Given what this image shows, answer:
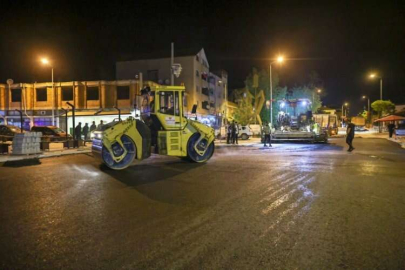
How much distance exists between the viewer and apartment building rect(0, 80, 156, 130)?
39.5 m

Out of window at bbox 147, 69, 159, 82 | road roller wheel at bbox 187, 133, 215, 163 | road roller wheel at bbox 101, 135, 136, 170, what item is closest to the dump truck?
window at bbox 147, 69, 159, 82

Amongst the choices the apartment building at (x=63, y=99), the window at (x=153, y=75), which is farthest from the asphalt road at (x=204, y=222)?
the window at (x=153, y=75)

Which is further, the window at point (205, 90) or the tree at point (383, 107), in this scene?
the tree at point (383, 107)

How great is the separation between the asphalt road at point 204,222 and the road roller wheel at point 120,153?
1476 millimetres

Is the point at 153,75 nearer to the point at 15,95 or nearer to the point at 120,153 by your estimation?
the point at 15,95

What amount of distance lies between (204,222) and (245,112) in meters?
40.9

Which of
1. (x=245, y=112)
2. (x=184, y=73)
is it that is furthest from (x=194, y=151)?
(x=184, y=73)

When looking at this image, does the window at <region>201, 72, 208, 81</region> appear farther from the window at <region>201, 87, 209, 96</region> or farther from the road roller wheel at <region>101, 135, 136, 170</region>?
the road roller wheel at <region>101, 135, 136, 170</region>

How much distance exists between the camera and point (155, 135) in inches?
524

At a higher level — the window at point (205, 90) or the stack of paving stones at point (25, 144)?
the window at point (205, 90)

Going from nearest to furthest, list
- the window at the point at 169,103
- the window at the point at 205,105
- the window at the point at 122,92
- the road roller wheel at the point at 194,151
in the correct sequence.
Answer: the window at the point at 169,103
the road roller wheel at the point at 194,151
the window at the point at 122,92
the window at the point at 205,105

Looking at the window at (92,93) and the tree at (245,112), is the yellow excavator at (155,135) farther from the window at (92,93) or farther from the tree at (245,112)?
the tree at (245,112)

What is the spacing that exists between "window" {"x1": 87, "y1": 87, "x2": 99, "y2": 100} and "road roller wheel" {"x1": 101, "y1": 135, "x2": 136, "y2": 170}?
29.8 metres

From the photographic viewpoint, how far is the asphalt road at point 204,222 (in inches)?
A: 166
